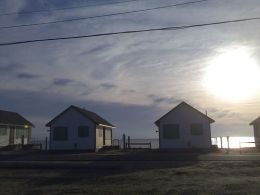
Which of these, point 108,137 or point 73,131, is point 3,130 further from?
point 108,137

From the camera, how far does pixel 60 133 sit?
143 feet

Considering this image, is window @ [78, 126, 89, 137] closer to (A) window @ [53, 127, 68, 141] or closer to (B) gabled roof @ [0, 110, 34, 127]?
(A) window @ [53, 127, 68, 141]

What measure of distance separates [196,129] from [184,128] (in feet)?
4.09

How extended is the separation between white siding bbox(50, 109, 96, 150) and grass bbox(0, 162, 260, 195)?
71.8 ft

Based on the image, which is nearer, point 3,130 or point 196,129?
point 196,129

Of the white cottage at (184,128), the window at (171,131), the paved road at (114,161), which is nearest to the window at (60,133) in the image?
the white cottage at (184,128)

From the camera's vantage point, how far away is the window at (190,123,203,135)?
132ft

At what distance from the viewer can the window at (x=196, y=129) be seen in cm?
4012

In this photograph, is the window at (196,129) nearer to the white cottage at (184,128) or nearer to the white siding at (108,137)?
the white cottage at (184,128)

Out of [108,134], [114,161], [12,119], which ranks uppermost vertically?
[12,119]

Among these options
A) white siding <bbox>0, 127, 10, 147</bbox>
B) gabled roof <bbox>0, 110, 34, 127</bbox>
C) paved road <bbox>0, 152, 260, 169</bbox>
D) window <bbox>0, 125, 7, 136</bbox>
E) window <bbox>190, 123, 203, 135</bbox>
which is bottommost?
paved road <bbox>0, 152, 260, 169</bbox>

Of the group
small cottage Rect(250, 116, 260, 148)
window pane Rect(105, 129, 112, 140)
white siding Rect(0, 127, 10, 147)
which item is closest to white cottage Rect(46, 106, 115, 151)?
window pane Rect(105, 129, 112, 140)

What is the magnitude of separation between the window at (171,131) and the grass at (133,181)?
18612 mm

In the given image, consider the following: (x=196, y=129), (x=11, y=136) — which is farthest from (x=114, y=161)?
(x=11, y=136)
